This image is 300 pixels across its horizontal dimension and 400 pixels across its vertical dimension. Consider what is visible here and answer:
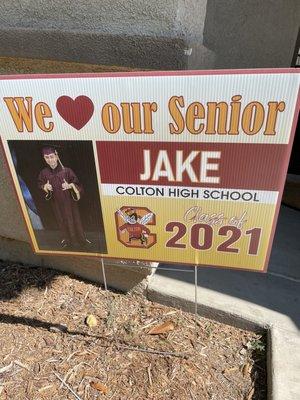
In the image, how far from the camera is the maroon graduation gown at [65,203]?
2.10m

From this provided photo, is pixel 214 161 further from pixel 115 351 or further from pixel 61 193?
pixel 115 351

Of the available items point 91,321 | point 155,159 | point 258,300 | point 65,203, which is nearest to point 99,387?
point 91,321

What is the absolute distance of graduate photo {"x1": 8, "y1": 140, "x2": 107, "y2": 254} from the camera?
2031 mm

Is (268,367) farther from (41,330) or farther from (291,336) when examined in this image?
(41,330)

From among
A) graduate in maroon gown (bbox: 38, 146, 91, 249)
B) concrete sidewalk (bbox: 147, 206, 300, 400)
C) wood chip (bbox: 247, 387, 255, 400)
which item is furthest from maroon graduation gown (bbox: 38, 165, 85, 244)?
wood chip (bbox: 247, 387, 255, 400)

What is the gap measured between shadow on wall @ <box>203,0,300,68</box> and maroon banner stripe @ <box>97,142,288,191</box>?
6.59 ft

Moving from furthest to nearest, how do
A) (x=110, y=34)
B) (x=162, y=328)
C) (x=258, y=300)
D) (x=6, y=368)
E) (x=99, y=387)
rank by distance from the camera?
(x=258, y=300) → (x=162, y=328) → (x=6, y=368) → (x=99, y=387) → (x=110, y=34)

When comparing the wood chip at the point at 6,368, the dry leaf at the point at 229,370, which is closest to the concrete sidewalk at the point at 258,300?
the dry leaf at the point at 229,370

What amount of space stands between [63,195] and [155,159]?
24.6 inches

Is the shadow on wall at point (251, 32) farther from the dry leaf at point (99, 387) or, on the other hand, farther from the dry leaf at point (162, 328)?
the dry leaf at point (99, 387)

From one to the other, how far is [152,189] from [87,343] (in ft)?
4.23

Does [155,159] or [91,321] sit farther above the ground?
[155,159]

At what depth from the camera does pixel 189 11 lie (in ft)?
6.89

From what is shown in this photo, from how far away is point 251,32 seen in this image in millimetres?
3785
